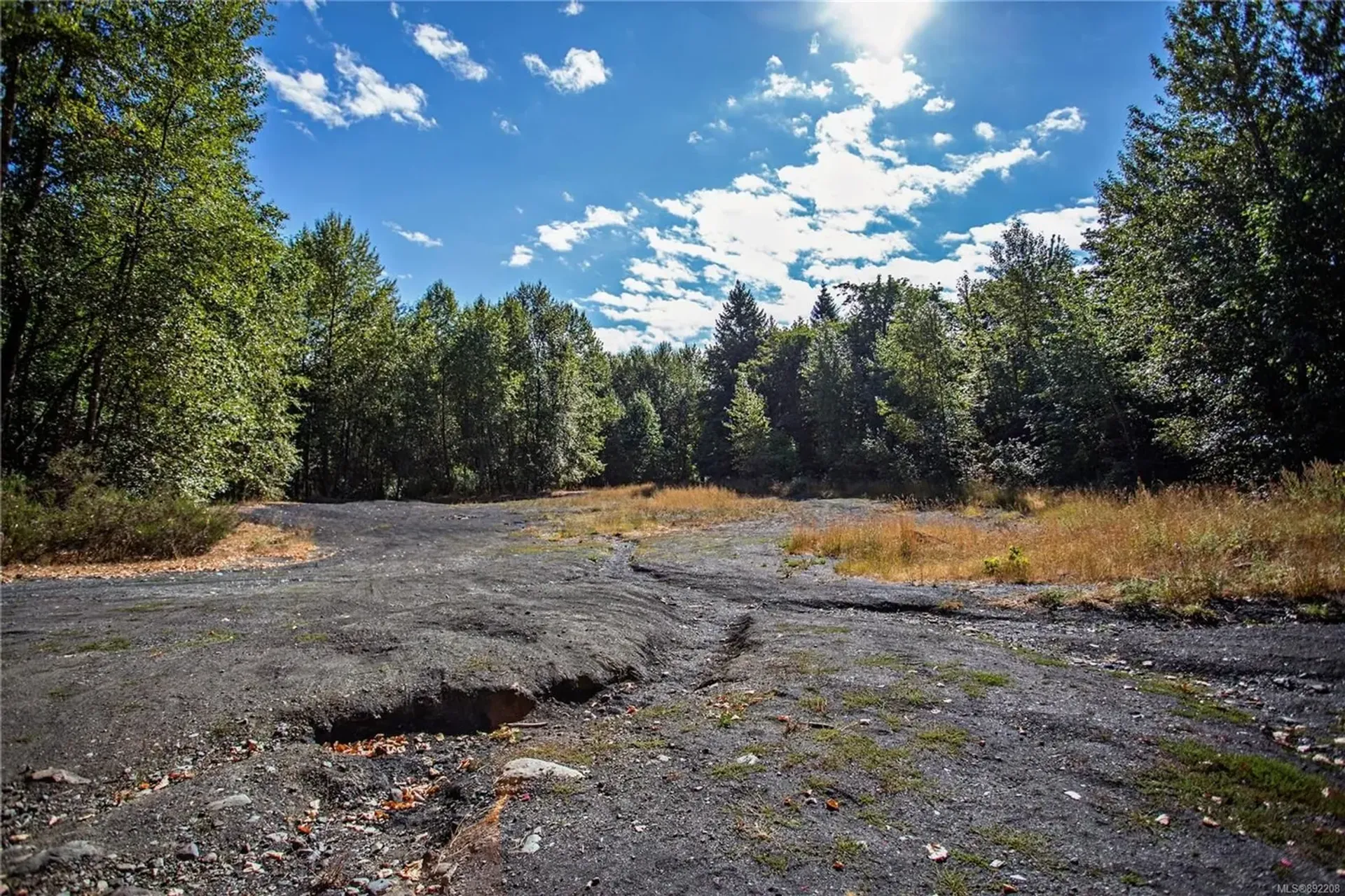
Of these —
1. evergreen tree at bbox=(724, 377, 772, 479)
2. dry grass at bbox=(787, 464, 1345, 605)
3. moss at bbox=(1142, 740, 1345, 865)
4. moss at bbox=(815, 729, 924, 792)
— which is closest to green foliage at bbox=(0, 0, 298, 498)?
dry grass at bbox=(787, 464, 1345, 605)

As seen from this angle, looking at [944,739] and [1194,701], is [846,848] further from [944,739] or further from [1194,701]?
[1194,701]

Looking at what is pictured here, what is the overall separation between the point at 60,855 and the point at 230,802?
2.07 feet

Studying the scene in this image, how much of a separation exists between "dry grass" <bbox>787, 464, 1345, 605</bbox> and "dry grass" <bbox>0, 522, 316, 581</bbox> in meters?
10.7

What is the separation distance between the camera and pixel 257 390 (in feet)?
59.0

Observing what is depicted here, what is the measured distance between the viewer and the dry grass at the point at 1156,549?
6.55 m

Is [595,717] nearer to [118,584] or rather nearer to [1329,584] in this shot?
[1329,584]

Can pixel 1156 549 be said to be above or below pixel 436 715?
above

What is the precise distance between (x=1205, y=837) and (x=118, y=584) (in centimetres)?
1154

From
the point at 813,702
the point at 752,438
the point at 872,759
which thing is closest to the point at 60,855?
the point at 872,759

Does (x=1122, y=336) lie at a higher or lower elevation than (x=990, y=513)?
higher

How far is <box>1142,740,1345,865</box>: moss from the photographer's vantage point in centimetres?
277

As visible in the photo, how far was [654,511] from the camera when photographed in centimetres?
2289

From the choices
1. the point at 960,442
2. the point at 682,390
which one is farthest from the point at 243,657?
the point at 682,390

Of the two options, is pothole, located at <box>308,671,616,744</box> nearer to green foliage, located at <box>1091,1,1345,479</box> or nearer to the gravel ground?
the gravel ground
